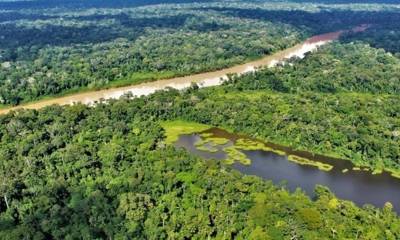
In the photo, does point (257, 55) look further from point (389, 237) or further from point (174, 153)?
point (389, 237)

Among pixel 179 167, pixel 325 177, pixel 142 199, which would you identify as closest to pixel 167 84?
pixel 179 167

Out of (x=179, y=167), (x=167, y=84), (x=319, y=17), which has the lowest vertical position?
(x=167, y=84)

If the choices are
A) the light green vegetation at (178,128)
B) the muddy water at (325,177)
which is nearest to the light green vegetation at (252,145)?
the muddy water at (325,177)

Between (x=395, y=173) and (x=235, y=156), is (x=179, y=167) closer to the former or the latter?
(x=235, y=156)

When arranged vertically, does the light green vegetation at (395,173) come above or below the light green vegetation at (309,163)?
above

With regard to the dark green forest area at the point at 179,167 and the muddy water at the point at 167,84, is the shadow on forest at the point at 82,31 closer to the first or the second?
the muddy water at the point at 167,84

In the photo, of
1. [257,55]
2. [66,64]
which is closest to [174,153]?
[66,64]
